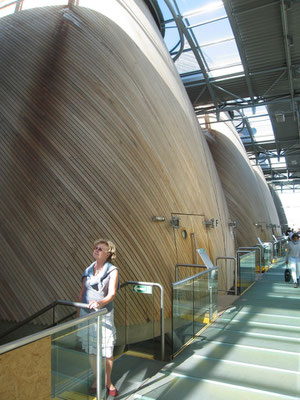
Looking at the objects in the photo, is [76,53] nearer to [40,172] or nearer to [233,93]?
[40,172]

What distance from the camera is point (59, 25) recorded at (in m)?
7.95

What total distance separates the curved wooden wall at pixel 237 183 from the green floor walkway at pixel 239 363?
1029 cm

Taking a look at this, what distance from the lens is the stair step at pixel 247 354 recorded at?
4.00 m

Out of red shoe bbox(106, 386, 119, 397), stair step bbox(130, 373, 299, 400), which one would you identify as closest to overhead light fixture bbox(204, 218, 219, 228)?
stair step bbox(130, 373, 299, 400)

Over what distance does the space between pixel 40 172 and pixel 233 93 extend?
12534 mm

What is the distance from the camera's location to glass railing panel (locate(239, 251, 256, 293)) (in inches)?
336

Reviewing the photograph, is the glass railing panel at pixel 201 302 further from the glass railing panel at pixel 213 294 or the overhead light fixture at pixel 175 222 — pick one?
the overhead light fixture at pixel 175 222

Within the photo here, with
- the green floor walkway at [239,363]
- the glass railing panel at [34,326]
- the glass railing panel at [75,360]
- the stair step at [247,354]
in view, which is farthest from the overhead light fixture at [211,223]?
the glass railing panel at [75,360]

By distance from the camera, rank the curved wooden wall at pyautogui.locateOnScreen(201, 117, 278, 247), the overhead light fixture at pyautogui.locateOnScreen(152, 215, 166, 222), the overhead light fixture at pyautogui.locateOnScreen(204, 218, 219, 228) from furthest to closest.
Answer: the curved wooden wall at pyautogui.locateOnScreen(201, 117, 278, 247) < the overhead light fixture at pyautogui.locateOnScreen(204, 218, 219, 228) < the overhead light fixture at pyautogui.locateOnScreen(152, 215, 166, 222)

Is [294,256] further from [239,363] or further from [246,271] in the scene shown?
[239,363]

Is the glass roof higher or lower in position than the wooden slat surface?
higher

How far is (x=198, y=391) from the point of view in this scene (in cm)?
333

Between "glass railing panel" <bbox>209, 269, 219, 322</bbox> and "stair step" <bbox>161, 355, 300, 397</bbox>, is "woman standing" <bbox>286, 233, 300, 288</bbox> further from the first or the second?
"stair step" <bbox>161, 355, 300, 397</bbox>

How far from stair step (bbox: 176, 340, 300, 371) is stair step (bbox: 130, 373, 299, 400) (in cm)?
63
